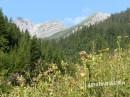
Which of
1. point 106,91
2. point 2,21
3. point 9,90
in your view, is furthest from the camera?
point 2,21

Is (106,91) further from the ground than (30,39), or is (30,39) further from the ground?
(30,39)

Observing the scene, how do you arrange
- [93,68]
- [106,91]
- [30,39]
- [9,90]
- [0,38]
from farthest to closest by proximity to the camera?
[30,39] < [0,38] < [9,90] < [93,68] < [106,91]

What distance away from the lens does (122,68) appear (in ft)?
17.2

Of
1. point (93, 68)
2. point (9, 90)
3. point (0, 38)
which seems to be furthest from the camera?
point (0, 38)

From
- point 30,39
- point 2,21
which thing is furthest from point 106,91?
point 30,39

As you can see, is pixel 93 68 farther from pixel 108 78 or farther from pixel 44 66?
pixel 44 66

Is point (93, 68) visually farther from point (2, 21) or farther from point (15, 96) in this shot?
point (2, 21)

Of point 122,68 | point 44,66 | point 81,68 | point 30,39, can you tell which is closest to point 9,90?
point 44,66

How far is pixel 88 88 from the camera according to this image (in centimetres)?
493

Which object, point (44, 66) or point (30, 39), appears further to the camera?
point (30, 39)

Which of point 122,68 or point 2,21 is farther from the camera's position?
point 2,21

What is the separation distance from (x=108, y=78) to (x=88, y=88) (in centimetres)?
29

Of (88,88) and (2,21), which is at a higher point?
(2,21)

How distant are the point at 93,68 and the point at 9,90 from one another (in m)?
1.38
